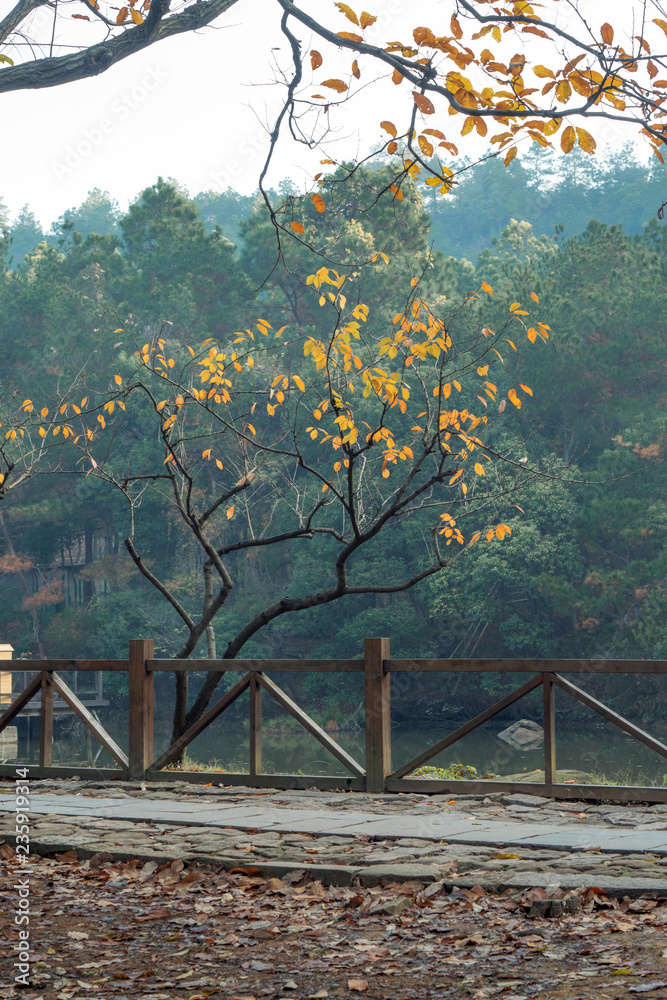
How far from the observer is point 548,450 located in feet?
93.7

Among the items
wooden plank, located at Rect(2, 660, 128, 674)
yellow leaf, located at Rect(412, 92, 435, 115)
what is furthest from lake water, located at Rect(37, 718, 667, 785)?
yellow leaf, located at Rect(412, 92, 435, 115)

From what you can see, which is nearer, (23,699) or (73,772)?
(73,772)

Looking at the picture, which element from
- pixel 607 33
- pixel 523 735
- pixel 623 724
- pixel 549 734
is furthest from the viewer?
pixel 523 735

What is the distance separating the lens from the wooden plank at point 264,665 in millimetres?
7461

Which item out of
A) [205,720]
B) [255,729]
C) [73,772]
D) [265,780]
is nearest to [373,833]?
[265,780]

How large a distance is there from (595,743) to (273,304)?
1760cm

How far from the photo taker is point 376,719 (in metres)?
7.39

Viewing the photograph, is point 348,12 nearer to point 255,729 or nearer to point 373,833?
point 373,833

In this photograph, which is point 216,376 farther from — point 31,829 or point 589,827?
point 589,827

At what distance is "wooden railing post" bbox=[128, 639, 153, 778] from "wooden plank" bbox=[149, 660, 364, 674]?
0.09 m

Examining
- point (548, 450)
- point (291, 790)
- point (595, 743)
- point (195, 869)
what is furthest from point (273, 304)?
point (195, 869)

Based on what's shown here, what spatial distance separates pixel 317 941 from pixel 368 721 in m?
3.38

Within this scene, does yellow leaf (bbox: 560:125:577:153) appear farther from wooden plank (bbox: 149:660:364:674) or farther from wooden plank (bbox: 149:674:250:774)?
wooden plank (bbox: 149:674:250:774)

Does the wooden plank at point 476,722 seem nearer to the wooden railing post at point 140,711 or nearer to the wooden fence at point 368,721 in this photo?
the wooden fence at point 368,721
